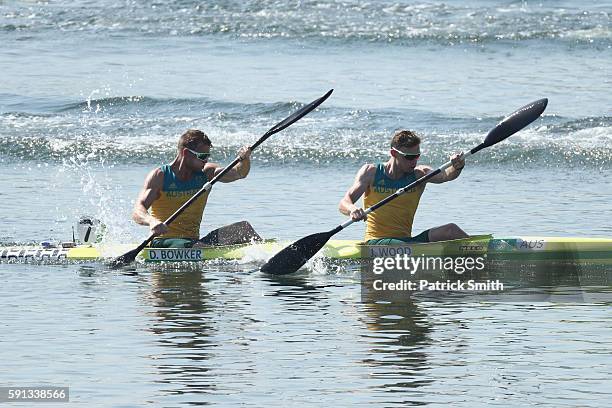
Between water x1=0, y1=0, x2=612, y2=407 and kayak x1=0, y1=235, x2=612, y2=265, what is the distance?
0.82ft

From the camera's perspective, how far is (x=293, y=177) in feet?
69.9

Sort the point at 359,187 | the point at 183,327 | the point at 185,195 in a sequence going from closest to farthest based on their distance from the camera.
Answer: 1. the point at 183,327
2. the point at 359,187
3. the point at 185,195

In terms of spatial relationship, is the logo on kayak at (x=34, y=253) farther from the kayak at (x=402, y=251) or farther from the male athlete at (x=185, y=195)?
the male athlete at (x=185, y=195)

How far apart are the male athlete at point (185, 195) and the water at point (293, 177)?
1.93 ft

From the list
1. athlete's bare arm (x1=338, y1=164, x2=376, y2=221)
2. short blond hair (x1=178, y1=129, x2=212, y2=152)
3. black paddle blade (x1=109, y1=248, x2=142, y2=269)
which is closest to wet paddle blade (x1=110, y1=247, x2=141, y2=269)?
black paddle blade (x1=109, y1=248, x2=142, y2=269)

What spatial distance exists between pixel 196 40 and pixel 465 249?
20666 millimetres

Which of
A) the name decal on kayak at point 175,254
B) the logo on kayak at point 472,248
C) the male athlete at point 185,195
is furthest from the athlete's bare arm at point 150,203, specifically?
the logo on kayak at point 472,248

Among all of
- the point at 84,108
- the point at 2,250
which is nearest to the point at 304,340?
the point at 2,250

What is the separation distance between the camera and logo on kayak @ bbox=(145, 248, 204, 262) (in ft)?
48.0

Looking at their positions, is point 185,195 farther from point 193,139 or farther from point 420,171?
point 420,171

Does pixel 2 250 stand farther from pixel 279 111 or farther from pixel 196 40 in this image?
pixel 196 40

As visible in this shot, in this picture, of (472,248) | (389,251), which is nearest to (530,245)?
(472,248)

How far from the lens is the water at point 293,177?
398 inches

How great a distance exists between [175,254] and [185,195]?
60 cm
